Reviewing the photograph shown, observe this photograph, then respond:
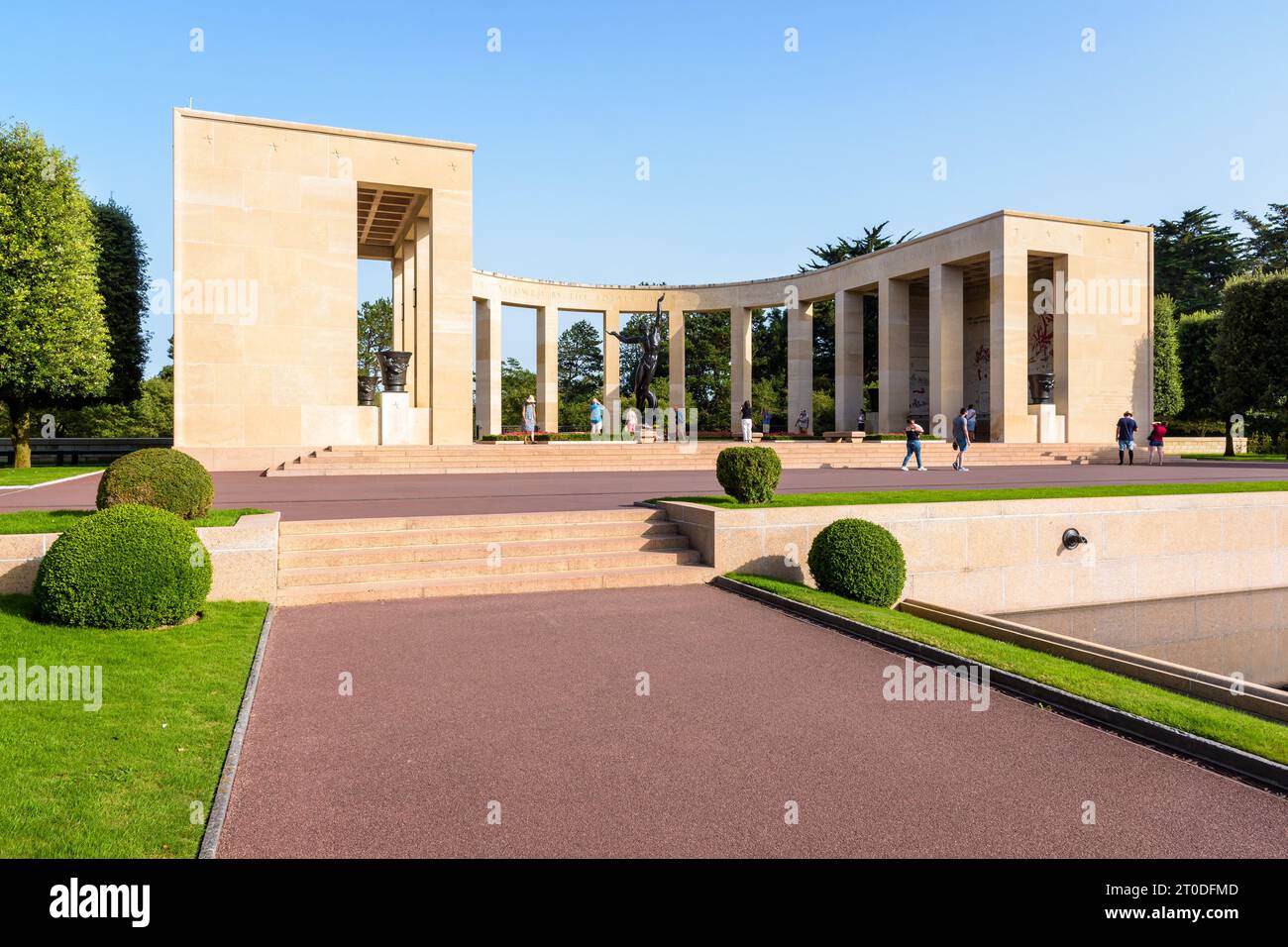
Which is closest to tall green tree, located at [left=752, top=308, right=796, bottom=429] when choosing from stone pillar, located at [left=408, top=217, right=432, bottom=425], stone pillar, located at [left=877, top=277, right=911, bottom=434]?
stone pillar, located at [left=877, top=277, right=911, bottom=434]

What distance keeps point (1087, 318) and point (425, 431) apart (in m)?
29.6

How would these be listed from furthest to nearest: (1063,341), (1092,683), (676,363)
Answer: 1. (676,363)
2. (1063,341)
3. (1092,683)

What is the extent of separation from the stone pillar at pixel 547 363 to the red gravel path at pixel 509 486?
20891mm

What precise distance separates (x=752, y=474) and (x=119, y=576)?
838 cm

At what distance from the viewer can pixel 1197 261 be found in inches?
2515

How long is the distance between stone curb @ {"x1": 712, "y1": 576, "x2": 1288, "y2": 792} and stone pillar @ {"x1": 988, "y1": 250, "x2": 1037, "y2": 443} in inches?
1191

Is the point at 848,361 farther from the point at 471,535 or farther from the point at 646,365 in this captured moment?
the point at 471,535

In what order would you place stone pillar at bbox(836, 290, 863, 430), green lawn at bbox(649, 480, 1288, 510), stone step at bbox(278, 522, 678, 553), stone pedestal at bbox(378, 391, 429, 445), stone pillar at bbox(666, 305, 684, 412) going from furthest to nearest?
stone pillar at bbox(666, 305, 684, 412)
stone pillar at bbox(836, 290, 863, 430)
stone pedestal at bbox(378, 391, 429, 445)
green lawn at bbox(649, 480, 1288, 510)
stone step at bbox(278, 522, 678, 553)

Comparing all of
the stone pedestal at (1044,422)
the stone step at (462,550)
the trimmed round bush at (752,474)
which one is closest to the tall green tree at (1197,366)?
the stone pedestal at (1044,422)

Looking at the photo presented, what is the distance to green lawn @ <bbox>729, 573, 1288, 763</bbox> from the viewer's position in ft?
18.4

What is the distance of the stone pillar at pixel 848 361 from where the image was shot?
44.2 m

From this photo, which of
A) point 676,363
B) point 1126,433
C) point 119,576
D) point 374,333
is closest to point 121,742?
point 119,576

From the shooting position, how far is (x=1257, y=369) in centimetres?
3675

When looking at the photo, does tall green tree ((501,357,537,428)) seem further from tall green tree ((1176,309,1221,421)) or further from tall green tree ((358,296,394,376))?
tall green tree ((1176,309,1221,421))
